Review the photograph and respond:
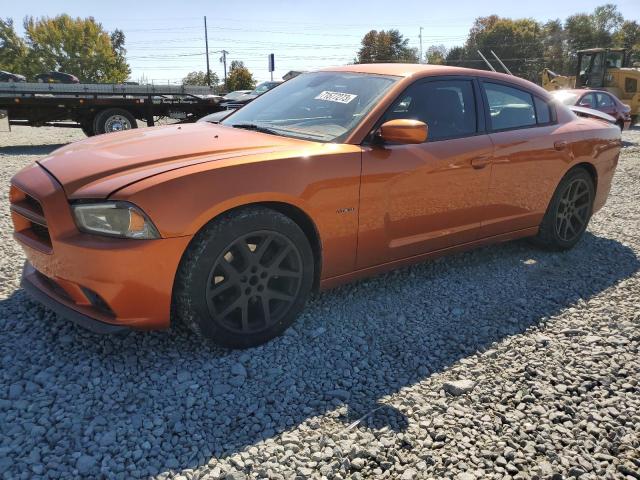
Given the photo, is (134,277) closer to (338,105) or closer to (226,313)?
(226,313)

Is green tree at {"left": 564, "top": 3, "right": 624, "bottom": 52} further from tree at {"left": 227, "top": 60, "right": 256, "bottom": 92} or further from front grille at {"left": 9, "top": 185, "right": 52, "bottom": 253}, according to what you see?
front grille at {"left": 9, "top": 185, "right": 52, "bottom": 253}

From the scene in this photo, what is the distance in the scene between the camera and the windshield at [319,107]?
10.7 feet

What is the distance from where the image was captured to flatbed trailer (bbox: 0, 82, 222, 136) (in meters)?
11.6

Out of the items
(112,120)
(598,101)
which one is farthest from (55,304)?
(598,101)

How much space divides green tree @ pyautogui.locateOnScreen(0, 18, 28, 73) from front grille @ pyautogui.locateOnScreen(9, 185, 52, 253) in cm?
7568

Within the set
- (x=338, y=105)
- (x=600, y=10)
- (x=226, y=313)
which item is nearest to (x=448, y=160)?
(x=338, y=105)

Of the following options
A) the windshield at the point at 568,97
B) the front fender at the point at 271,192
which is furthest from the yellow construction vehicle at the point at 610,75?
the front fender at the point at 271,192

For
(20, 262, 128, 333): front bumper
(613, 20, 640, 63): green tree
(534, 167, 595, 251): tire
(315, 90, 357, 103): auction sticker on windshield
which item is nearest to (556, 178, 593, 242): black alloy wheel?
(534, 167, 595, 251): tire

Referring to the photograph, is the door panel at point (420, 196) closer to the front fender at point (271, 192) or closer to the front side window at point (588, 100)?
the front fender at point (271, 192)

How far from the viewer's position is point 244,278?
2.78 m

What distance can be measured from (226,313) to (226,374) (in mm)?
319

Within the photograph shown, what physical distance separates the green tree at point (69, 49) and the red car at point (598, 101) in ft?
214

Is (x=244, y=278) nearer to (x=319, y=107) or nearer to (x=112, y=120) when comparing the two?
(x=319, y=107)

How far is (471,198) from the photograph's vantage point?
3.71 m
